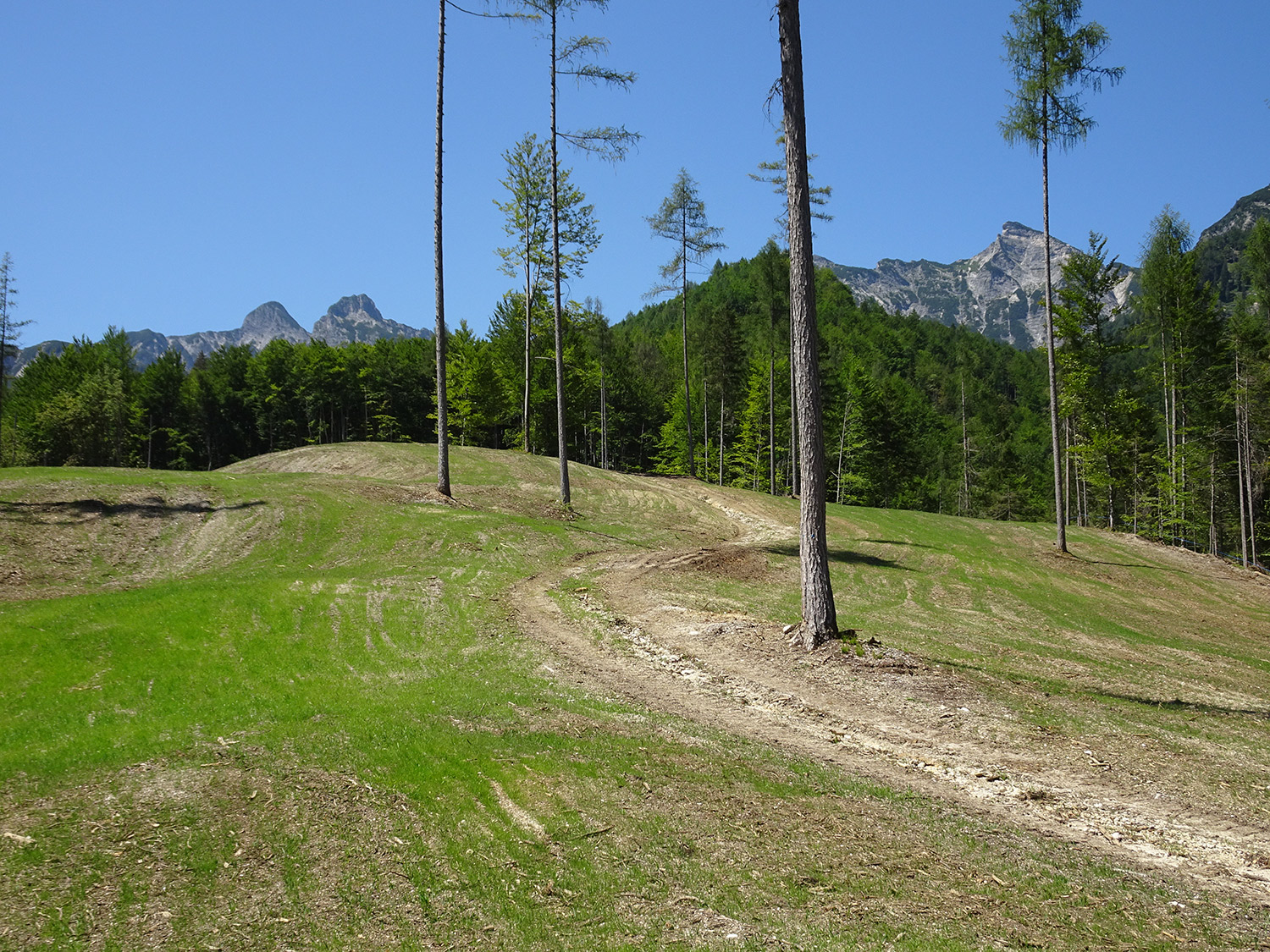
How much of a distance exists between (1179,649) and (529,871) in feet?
52.5

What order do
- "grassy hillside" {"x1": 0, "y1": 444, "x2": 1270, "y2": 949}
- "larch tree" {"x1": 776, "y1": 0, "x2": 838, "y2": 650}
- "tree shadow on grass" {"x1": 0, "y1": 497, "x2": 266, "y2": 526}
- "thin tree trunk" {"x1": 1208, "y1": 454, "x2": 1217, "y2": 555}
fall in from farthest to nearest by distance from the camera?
"thin tree trunk" {"x1": 1208, "y1": 454, "x2": 1217, "y2": 555}
"tree shadow on grass" {"x1": 0, "y1": 497, "x2": 266, "y2": 526}
"larch tree" {"x1": 776, "y1": 0, "x2": 838, "y2": 650}
"grassy hillside" {"x1": 0, "y1": 444, "x2": 1270, "y2": 949}

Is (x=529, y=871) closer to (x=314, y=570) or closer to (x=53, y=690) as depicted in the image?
(x=53, y=690)

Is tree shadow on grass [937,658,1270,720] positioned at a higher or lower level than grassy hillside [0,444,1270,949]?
lower

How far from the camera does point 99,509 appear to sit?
67.4 ft

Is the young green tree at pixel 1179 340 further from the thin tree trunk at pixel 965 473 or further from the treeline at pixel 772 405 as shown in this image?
the thin tree trunk at pixel 965 473

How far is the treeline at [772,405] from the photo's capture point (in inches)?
1549

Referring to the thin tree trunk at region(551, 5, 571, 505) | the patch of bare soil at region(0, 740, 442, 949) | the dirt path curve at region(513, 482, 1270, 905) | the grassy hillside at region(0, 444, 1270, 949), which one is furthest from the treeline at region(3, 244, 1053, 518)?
the patch of bare soil at region(0, 740, 442, 949)

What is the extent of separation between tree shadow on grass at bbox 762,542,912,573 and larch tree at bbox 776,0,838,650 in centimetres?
1088

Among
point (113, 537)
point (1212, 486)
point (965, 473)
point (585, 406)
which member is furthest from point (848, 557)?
point (965, 473)

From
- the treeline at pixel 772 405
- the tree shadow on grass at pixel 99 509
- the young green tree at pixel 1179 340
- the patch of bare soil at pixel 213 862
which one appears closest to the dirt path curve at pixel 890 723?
the patch of bare soil at pixel 213 862

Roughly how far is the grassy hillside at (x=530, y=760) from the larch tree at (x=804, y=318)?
60.1 inches

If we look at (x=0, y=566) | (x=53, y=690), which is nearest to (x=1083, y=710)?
(x=53, y=690)

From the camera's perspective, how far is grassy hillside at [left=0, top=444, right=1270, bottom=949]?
4852mm

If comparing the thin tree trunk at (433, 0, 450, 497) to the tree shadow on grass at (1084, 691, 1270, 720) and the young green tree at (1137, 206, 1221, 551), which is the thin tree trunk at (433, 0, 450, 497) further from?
the young green tree at (1137, 206, 1221, 551)
